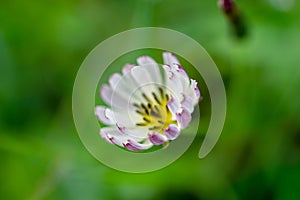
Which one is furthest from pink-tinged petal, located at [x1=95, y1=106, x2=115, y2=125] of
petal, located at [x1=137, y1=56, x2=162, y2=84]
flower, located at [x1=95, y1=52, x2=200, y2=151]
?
petal, located at [x1=137, y1=56, x2=162, y2=84]

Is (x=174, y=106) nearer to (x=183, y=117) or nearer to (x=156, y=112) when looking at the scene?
(x=183, y=117)

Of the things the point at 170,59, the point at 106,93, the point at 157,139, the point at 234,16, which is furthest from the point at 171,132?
the point at 234,16

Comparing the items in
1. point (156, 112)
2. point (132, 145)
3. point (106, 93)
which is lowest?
point (132, 145)

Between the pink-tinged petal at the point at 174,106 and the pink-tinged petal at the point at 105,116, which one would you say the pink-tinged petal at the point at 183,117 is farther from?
the pink-tinged petal at the point at 105,116

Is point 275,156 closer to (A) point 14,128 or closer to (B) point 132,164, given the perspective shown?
(B) point 132,164

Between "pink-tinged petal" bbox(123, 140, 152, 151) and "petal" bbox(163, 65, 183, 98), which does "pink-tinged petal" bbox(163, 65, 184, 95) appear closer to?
"petal" bbox(163, 65, 183, 98)

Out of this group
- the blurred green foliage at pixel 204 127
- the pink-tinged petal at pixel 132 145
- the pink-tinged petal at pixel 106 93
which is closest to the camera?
the pink-tinged petal at pixel 132 145

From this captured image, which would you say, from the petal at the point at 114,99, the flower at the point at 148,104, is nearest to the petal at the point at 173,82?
the flower at the point at 148,104

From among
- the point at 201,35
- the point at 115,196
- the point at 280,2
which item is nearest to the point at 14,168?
the point at 115,196
